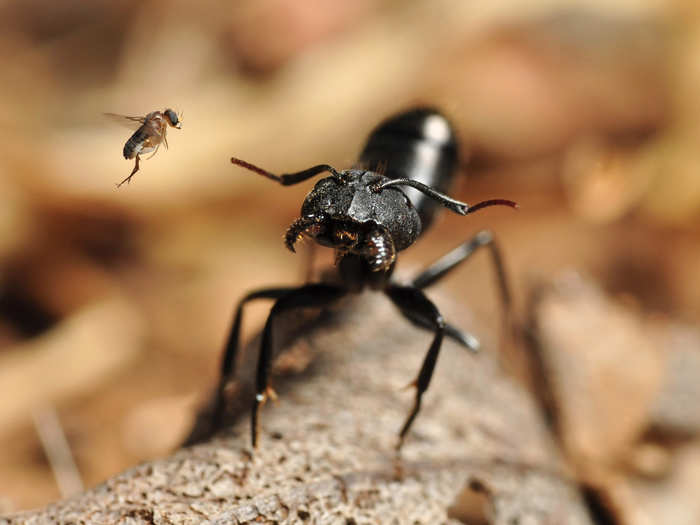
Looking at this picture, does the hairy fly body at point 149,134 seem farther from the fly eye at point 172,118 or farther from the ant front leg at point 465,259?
the ant front leg at point 465,259

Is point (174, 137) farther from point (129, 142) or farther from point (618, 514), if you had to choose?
point (618, 514)

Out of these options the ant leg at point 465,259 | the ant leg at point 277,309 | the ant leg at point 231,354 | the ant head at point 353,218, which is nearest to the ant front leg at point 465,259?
the ant leg at point 465,259

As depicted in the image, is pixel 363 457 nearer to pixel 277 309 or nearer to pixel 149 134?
pixel 277 309

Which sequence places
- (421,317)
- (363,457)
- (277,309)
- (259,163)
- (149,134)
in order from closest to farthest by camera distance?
(149,134) → (363,457) → (277,309) → (421,317) → (259,163)

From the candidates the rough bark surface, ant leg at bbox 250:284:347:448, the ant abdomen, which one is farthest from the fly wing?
the ant abdomen

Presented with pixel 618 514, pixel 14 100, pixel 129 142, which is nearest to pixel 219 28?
pixel 14 100

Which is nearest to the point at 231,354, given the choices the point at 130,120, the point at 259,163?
the point at 130,120

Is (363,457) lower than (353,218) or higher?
lower
